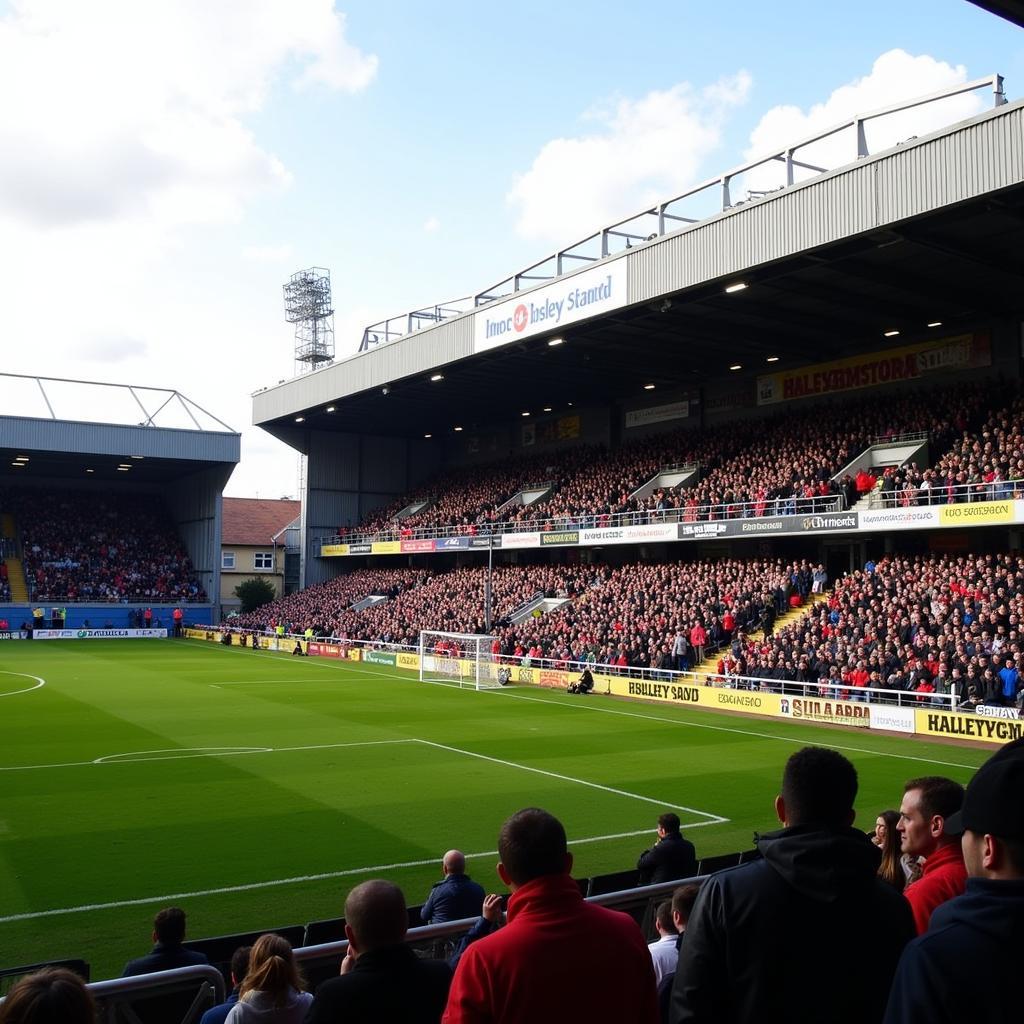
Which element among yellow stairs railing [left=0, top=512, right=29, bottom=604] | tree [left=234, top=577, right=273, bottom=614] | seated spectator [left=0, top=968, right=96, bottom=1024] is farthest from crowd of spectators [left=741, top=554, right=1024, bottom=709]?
yellow stairs railing [left=0, top=512, right=29, bottom=604]

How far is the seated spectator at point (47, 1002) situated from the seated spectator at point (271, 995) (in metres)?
2.15

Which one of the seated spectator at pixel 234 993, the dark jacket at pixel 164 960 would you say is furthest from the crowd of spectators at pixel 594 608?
the seated spectator at pixel 234 993

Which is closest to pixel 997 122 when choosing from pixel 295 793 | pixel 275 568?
pixel 295 793

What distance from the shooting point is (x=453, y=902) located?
8016 millimetres

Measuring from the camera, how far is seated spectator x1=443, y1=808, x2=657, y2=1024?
9.87ft

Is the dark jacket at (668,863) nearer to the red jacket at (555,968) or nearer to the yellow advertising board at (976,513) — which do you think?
the red jacket at (555,968)

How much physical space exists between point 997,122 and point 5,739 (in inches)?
1025

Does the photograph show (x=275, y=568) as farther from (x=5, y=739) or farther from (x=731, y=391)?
(x=5, y=739)

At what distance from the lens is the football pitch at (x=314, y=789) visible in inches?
465

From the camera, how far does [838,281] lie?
1233 inches

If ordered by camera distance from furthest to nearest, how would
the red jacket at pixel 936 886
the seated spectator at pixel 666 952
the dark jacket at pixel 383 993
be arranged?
Result: 1. the seated spectator at pixel 666 952
2. the red jacket at pixel 936 886
3. the dark jacket at pixel 383 993

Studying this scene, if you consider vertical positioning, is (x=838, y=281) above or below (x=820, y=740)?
above

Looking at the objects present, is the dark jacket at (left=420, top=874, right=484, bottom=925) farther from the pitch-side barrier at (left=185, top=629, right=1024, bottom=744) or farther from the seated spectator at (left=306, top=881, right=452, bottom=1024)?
the pitch-side barrier at (left=185, top=629, right=1024, bottom=744)

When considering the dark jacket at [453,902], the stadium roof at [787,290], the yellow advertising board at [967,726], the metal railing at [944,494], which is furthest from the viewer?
the metal railing at [944,494]
